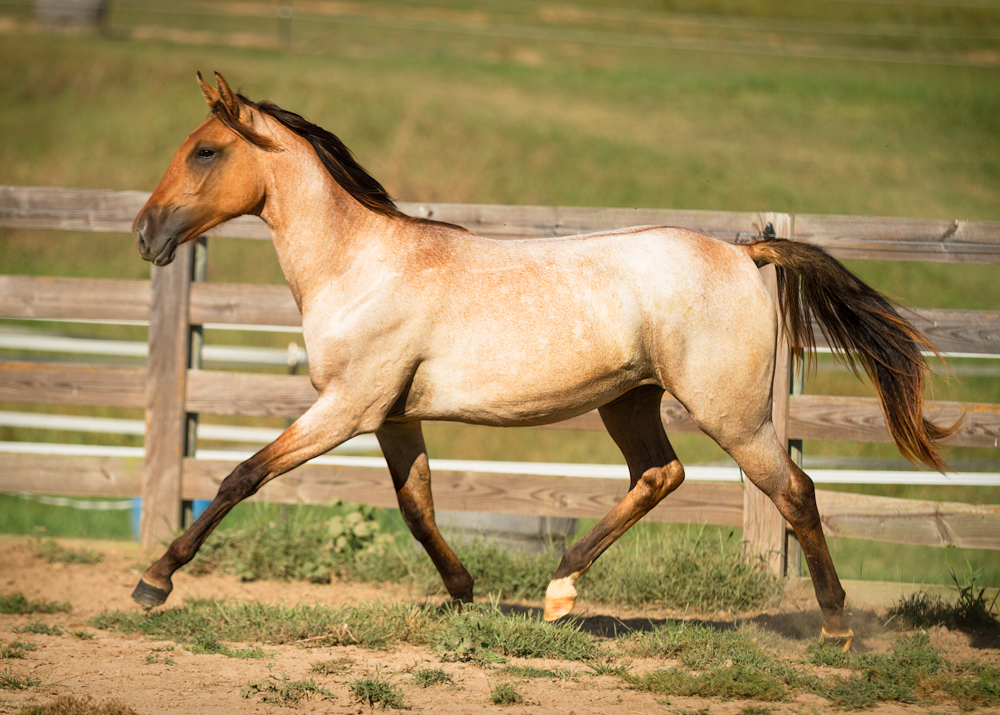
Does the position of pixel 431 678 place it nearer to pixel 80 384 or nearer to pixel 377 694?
pixel 377 694

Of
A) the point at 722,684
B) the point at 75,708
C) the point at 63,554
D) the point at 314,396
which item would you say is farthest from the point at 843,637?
the point at 63,554

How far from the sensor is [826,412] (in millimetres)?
4926

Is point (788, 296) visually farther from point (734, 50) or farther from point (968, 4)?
point (968, 4)

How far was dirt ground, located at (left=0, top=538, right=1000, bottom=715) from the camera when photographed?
3.04 m

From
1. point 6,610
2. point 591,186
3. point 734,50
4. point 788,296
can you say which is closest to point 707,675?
point 788,296

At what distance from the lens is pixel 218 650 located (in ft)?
12.0

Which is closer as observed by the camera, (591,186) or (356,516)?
(356,516)

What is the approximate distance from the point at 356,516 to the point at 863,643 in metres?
2.75

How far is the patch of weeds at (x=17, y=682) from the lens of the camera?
10.2ft

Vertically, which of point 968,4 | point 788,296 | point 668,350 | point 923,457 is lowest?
point 923,457

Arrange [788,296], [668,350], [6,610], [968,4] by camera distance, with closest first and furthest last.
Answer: [668,350] < [788,296] < [6,610] < [968,4]

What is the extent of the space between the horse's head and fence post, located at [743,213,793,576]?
9.27ft

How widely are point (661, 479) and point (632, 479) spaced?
0.16 meters

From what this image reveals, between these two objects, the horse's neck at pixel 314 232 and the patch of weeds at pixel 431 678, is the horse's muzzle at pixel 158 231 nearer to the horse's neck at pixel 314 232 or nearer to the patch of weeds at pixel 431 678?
the horse's neck at pixel 314 232
